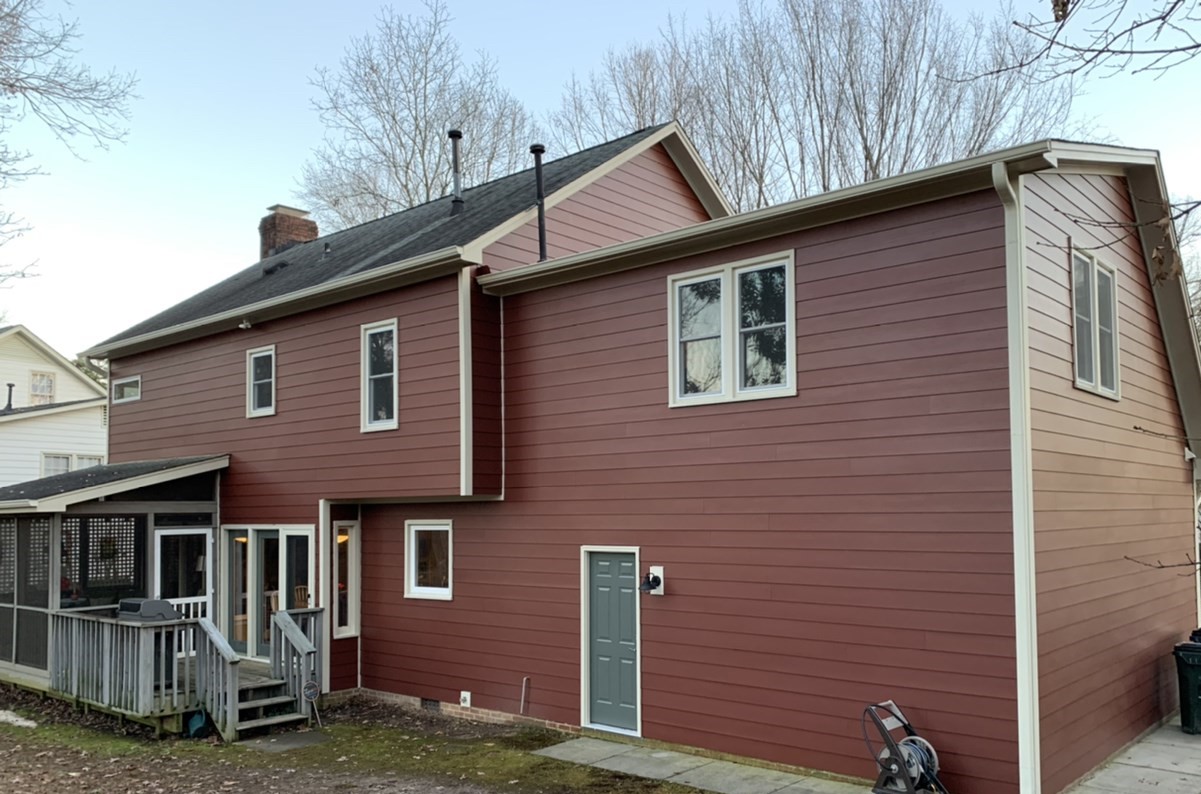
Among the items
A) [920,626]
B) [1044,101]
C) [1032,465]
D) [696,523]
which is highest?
[1044,101]

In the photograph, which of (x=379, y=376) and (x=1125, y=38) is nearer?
(x=1125, y=38)

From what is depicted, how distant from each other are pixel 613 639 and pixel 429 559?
123 inches

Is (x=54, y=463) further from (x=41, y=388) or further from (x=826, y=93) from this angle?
(x=826, y=93)

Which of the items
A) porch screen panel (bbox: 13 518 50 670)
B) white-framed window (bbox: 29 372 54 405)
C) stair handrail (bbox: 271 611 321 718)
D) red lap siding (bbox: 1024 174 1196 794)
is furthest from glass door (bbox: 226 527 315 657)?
white-framed window (bbox: 29 372 54 405)

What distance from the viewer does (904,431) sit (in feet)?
25.3

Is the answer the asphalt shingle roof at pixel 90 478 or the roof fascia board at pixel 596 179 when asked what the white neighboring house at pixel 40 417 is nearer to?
the asphalt shingle roof at pixel 90 478

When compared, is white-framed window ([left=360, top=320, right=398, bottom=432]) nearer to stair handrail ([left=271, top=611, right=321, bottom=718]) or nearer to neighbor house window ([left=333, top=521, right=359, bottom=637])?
neighbor house window ([left=333, top=521, right=359, bottom=637])

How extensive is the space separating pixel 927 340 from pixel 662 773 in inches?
176

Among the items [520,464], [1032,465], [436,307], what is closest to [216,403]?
[436,307]

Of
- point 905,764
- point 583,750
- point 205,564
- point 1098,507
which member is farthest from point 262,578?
point 1098,507

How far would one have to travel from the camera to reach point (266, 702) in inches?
421

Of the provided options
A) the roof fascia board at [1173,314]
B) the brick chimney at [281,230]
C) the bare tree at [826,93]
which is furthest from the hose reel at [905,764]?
the brick chimney at [281,230]

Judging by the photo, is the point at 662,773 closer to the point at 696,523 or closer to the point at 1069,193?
the point at 696,523

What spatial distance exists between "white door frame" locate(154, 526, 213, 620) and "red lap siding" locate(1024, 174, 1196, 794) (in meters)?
11.4
